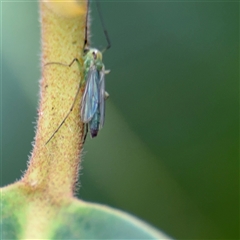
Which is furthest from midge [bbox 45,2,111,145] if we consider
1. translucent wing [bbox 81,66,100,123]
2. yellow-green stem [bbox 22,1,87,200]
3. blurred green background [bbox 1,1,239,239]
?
yellow-green stem [bbox 22,1,87,200]

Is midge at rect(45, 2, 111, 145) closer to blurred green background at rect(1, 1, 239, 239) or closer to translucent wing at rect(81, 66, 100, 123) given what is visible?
translucent wing at rect(81, 66, 100, 123)

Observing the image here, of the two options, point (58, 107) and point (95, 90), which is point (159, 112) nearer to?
point (95, 90)

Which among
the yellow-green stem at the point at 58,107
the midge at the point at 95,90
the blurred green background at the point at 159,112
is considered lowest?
the blurred green background at the point at 159,112

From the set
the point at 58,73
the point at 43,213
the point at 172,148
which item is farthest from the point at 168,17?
the point at 43,213

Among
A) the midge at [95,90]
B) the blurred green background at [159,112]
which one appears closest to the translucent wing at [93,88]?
the midge at [95,90]

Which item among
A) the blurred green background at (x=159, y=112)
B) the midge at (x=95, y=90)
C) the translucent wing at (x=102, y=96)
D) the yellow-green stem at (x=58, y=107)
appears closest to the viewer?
the yellow-green stem at (x=58, y=107)

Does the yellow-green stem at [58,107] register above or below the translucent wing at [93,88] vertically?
above

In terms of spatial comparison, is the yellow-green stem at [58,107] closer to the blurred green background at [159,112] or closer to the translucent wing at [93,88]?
the translucent wing at [93,88]
